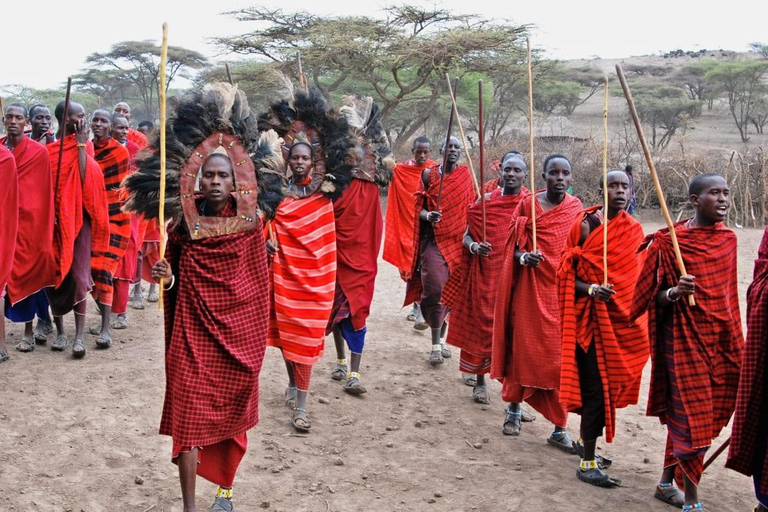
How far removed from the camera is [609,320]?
550cm

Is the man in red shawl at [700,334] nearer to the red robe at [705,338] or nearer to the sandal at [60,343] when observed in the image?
the red robe at [705,338]

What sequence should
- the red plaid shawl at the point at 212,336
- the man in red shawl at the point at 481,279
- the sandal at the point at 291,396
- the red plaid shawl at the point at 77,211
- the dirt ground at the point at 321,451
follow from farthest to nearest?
the red plaid shawl at the point at 77,211 → the man in red shawl at the point at 481,279 → the sandal at the point at 291,396 → the dirt ground at the point at 321,451 → the red plaid shawl at the point at 212,336

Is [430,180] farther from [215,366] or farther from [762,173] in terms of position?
[762,173]

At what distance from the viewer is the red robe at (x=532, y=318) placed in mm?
6203

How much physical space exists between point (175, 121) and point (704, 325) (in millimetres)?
3297

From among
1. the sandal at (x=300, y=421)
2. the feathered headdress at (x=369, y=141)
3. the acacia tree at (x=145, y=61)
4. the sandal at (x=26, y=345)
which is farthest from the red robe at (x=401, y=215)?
the acacia tree at (x=145, y=61)

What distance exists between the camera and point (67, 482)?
5.03 m

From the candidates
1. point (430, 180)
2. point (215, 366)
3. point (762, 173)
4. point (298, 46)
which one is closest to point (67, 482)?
point (215, 366)

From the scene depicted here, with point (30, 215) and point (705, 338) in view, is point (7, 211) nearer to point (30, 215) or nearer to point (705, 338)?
point (30, 215)

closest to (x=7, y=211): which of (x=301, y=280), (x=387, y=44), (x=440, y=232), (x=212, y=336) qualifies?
(x=301, y=280)

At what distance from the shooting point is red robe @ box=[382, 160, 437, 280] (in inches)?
383

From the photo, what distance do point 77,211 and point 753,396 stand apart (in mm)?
5770

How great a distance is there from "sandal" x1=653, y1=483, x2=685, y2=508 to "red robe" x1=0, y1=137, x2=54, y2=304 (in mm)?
5325

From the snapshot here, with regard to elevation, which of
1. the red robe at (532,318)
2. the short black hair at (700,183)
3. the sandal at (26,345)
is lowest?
the sandal at (26,345)
